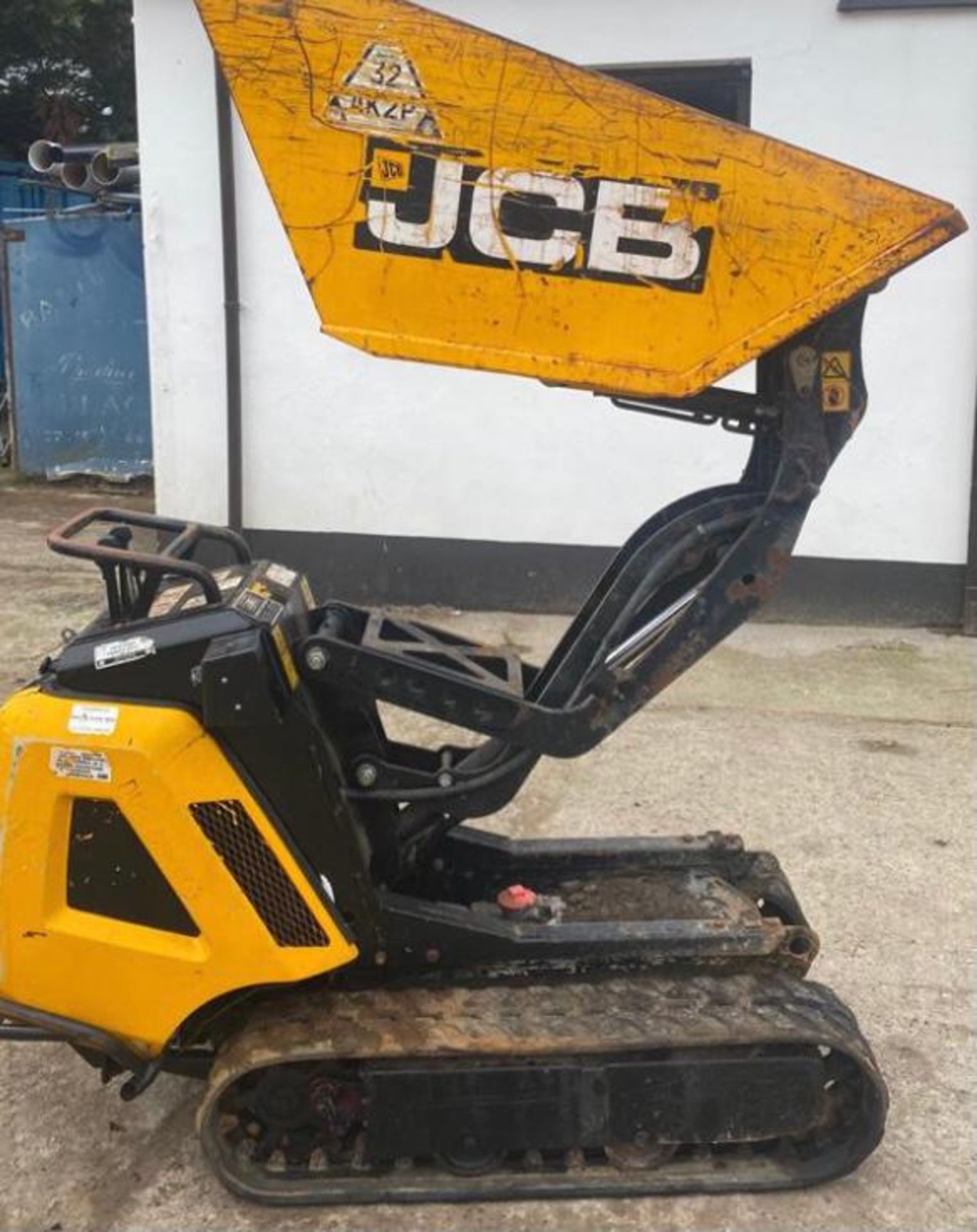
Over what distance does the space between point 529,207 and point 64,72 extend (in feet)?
61.7

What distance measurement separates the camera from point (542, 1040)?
2.55m

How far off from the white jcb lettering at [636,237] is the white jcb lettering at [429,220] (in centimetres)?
28

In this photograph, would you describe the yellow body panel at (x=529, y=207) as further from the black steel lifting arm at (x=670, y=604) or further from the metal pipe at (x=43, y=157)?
the metal pipe at (x=43, y=157)

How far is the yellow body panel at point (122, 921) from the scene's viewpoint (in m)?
2.46

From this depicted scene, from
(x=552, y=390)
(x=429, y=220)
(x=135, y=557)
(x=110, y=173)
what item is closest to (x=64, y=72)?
(x=110, y=173)

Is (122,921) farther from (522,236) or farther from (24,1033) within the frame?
(522,236)

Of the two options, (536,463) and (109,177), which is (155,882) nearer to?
(536,463)

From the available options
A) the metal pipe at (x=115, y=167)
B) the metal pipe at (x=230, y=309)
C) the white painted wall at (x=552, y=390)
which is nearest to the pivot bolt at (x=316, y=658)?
the white painted wall at (x=552, y=390)

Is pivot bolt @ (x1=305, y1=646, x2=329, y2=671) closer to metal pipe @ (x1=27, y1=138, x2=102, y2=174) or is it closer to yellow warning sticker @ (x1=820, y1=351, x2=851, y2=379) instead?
yellow warning sticker @ (x1=820, y1=351, x2=851, y2=379)

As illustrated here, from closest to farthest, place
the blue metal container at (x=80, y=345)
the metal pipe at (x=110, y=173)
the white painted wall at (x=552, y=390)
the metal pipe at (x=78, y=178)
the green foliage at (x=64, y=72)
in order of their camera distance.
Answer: the white painted wall at (x=552, y=390) → the metal pipe at (x=110, y=173) → the metal pipe at (x=78, y=178) → the blue metal container at (x=80, y=345) → the green foliage at (x=64, y=72)

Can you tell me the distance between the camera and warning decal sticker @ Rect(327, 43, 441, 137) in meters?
2.31

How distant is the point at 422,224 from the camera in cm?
235

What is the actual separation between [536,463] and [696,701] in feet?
6.76

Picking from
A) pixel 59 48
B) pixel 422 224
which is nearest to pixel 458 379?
pixel 422 224
